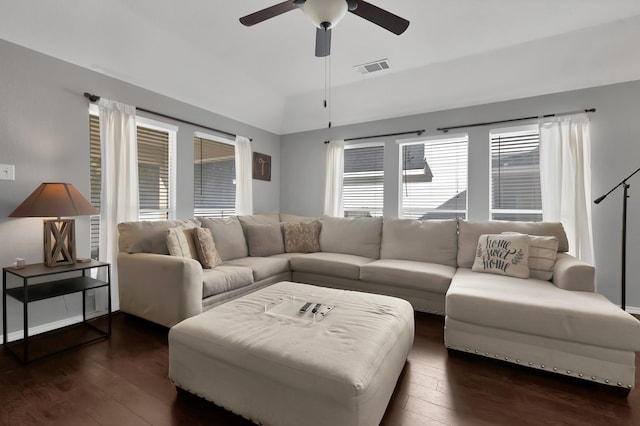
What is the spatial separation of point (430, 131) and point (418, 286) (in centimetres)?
223

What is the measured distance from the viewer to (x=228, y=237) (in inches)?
133

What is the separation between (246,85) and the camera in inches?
156

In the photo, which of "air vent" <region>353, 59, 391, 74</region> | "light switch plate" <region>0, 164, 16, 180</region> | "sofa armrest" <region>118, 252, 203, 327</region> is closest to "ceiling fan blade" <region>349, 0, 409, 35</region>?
"air vent" <region>353, 59, 391, 74</region>

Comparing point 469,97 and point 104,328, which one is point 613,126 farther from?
point 104,328

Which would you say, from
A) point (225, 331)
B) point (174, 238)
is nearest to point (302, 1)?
point (225, 331)

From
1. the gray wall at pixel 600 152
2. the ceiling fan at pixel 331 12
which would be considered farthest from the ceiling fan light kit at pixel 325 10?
the gray wall at pixel 600 152

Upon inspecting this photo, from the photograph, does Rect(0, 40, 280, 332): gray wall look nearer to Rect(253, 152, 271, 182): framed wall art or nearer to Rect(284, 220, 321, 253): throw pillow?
Rect(253, 152, 271, 182): framed wall art

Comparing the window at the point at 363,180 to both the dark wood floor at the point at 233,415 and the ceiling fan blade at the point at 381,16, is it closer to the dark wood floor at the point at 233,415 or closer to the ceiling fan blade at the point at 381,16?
the ceiling fan blade at the point at 381,16

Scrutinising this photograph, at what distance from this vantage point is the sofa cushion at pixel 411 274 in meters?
2.79

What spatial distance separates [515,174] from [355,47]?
246cm

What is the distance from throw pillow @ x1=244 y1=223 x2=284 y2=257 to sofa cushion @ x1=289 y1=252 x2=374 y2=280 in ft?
1.20

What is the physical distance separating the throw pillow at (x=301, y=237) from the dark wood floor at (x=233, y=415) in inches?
80.1

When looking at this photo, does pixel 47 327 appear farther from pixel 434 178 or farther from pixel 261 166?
pixel 434 178

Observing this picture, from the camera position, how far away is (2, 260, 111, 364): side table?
2025 millimetres
